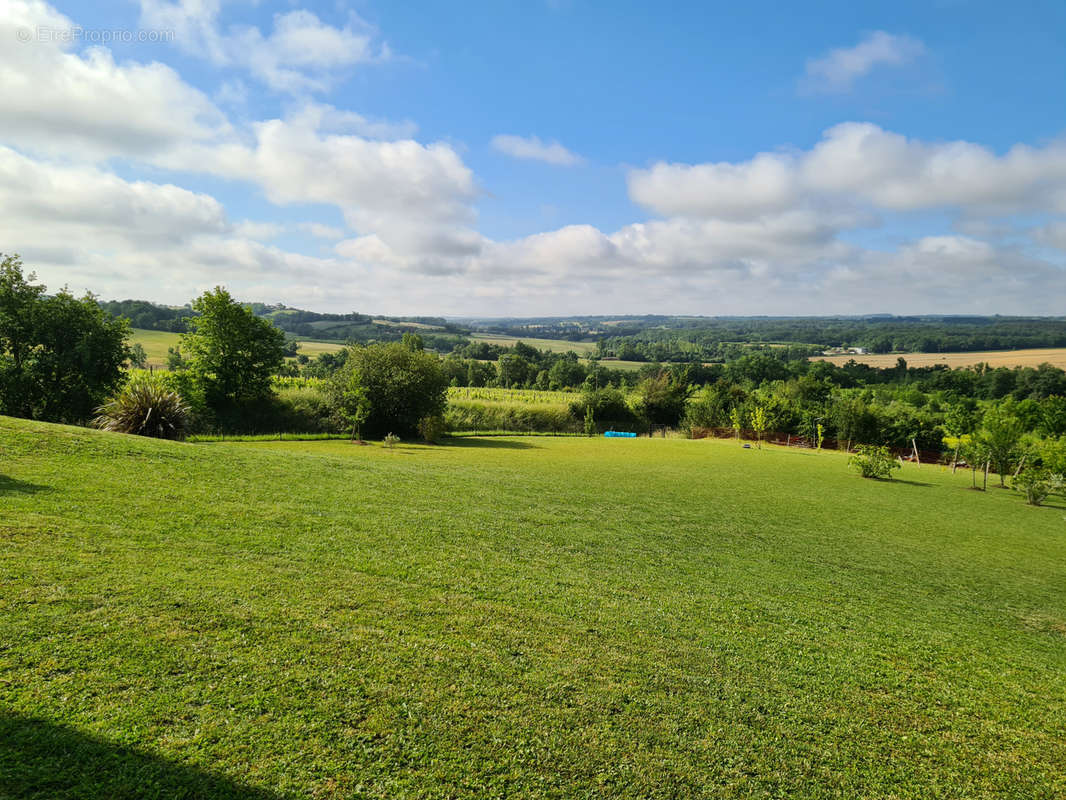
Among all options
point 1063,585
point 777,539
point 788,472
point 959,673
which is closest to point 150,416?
point 777,539

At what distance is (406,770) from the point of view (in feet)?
11.6

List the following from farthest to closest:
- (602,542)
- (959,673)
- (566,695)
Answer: (602,542), (959,673), (566,695)

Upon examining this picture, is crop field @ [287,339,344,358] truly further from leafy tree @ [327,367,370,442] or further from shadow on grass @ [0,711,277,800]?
shadow on grass @ [0,711,277,800]

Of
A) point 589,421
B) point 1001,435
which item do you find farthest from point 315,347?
point 1001,435

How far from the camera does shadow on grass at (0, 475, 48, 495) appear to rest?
744 centimetres

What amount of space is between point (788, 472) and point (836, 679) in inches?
869

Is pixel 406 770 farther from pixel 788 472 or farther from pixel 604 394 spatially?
pixel 604 394

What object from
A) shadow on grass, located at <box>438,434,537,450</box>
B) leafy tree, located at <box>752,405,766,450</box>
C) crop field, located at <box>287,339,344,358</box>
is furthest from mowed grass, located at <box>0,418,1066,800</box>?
crop field, located at <box>287,339,344,358</box>

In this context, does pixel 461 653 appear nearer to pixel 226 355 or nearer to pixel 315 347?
pixel 226 355

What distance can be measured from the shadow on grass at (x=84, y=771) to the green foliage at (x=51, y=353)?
96.6ft

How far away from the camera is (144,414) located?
16.3 meters

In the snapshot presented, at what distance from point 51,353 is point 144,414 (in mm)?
15571

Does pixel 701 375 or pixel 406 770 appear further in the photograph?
pixel 701 375

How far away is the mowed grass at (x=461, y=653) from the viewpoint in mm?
3562
